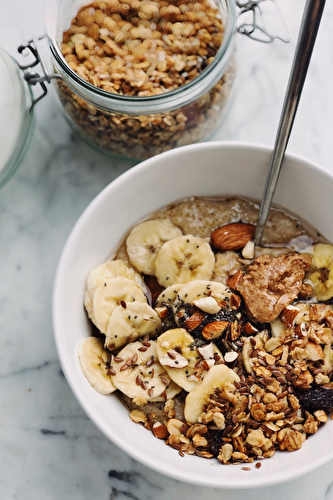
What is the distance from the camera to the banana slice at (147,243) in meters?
1.22

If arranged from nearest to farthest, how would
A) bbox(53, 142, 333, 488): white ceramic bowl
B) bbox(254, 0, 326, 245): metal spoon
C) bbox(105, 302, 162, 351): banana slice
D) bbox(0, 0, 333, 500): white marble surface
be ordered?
bbox(254, 0, 326, 245): metal spoon < bbox(53, 142, 333, 488): white ceramic bowl < bbox(105, 302, 162, 351): banana slice < bbox(0, 0, 333, 500): white marble surface

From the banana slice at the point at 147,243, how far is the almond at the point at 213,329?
7.7 inches

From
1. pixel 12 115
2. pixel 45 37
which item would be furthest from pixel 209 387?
pixel 45 37

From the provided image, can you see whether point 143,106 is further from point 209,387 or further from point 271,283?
point 209,387

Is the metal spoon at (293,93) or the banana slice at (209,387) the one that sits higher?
the metal spoon at (293,93)

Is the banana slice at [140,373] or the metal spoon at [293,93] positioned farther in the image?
the banana slice at [140,373]

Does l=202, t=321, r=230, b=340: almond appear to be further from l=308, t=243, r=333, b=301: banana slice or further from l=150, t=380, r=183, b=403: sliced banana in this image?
l=308, t=243, r=333, b=301: banana slice

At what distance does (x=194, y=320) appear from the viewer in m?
1.10

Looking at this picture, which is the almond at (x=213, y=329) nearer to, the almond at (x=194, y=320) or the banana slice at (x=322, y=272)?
the almond at (x=194, y=320)

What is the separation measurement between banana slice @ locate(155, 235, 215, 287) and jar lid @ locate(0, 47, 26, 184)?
1.30ft

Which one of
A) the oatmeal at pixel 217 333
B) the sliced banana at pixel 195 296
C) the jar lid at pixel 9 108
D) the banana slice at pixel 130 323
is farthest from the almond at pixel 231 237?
the jar lid at pixel 9 108

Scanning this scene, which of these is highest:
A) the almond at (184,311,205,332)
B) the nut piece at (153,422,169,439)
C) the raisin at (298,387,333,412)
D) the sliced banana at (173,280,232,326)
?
the sliced banana at (173,280,232,326)

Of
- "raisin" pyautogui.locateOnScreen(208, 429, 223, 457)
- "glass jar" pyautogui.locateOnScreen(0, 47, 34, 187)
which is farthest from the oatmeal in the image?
"glass jar" pyautogui.locateOnScreen(0, 47, 34, 187)

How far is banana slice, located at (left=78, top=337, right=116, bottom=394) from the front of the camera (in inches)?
43.3
